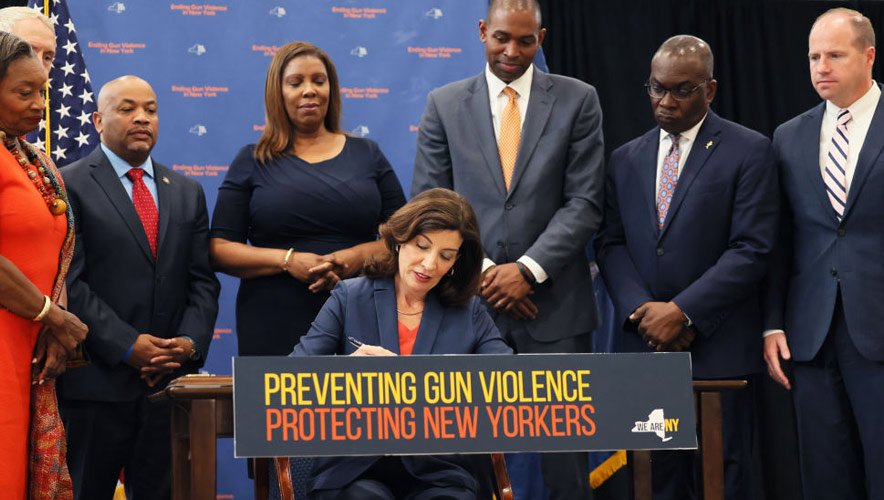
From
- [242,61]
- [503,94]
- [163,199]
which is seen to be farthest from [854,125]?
[242,61]

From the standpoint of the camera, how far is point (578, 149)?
3633mm

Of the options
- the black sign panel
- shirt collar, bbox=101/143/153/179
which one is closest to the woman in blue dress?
shirt collar, bbox=101/143/153/179

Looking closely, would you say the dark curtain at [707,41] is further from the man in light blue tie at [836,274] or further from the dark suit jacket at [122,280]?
the dark suit jacket at [122,280]

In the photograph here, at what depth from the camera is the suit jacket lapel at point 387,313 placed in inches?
111

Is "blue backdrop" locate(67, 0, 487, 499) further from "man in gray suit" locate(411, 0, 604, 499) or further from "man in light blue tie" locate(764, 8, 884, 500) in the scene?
"man in light blue tie" locate(764, 8, 884, 500)

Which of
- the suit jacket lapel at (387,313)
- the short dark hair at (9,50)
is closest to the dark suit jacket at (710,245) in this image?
the suit jacket lapel at (387,313)

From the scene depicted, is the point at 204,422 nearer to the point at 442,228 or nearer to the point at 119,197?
the point at 442,228

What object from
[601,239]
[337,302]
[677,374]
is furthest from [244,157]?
[677,374]

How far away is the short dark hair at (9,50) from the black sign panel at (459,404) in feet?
3.82

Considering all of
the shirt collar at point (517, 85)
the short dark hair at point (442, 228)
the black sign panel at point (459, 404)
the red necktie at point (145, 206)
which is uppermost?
the shirt collar at point (517, 85)

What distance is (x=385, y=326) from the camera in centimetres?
284

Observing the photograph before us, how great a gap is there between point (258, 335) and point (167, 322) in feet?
1.04

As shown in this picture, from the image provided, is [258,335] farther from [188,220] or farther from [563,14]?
[563,14]

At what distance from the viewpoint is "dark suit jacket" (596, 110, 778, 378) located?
3418 millimetres
